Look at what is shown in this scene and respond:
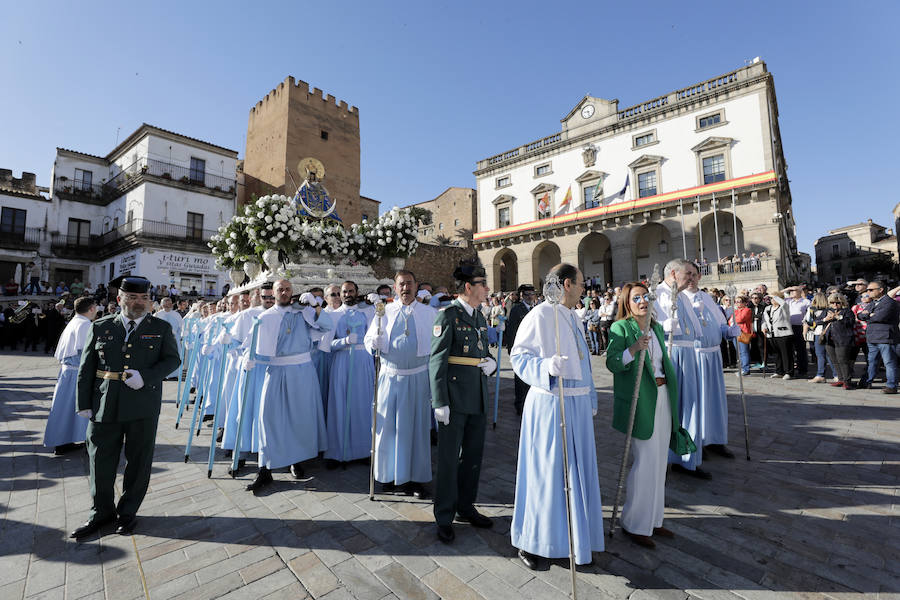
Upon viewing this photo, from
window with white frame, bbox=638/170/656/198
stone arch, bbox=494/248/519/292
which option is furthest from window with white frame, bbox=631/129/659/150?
stone arch, bbox=494/248/519/292

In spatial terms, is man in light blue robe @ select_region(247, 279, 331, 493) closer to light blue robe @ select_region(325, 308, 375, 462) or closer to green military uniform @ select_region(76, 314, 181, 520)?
light blue robe @ select_region(325, 308, 375, 462)

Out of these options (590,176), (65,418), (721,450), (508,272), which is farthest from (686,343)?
(508,272)

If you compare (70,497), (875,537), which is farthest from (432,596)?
(70,497)

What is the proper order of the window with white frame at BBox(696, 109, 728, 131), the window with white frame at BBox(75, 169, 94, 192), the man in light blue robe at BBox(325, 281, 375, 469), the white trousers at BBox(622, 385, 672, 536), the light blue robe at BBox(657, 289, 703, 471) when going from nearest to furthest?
1. the white trousers at BBox(622, 385, 672, 536)
2. the light blue robe at BBox(657, 289, 703, 471)
3. the man in light blue robe at BBox(325, 281, 375, 469)
4. the window with white frame at BBox(696, 109, 728, 131)
5. the window with white frame at BBox(75, 169, 94, 192)

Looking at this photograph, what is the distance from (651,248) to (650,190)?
148 inches

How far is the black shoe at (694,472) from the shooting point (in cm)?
415

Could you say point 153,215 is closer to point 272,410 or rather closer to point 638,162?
point 272,410

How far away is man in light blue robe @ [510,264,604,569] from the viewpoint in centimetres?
265

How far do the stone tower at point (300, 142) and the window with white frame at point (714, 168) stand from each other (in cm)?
2401

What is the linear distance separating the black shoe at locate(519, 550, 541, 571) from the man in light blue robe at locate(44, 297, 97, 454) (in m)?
5.69

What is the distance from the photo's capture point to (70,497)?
388 centimetres

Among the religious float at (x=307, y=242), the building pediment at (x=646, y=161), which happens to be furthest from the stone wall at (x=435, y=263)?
the religious float at (x=307, y=242)

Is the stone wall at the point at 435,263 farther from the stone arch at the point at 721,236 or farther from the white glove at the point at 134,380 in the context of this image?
the white glove at the point at 134,380

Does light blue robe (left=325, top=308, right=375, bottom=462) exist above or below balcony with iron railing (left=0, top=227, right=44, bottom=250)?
below
